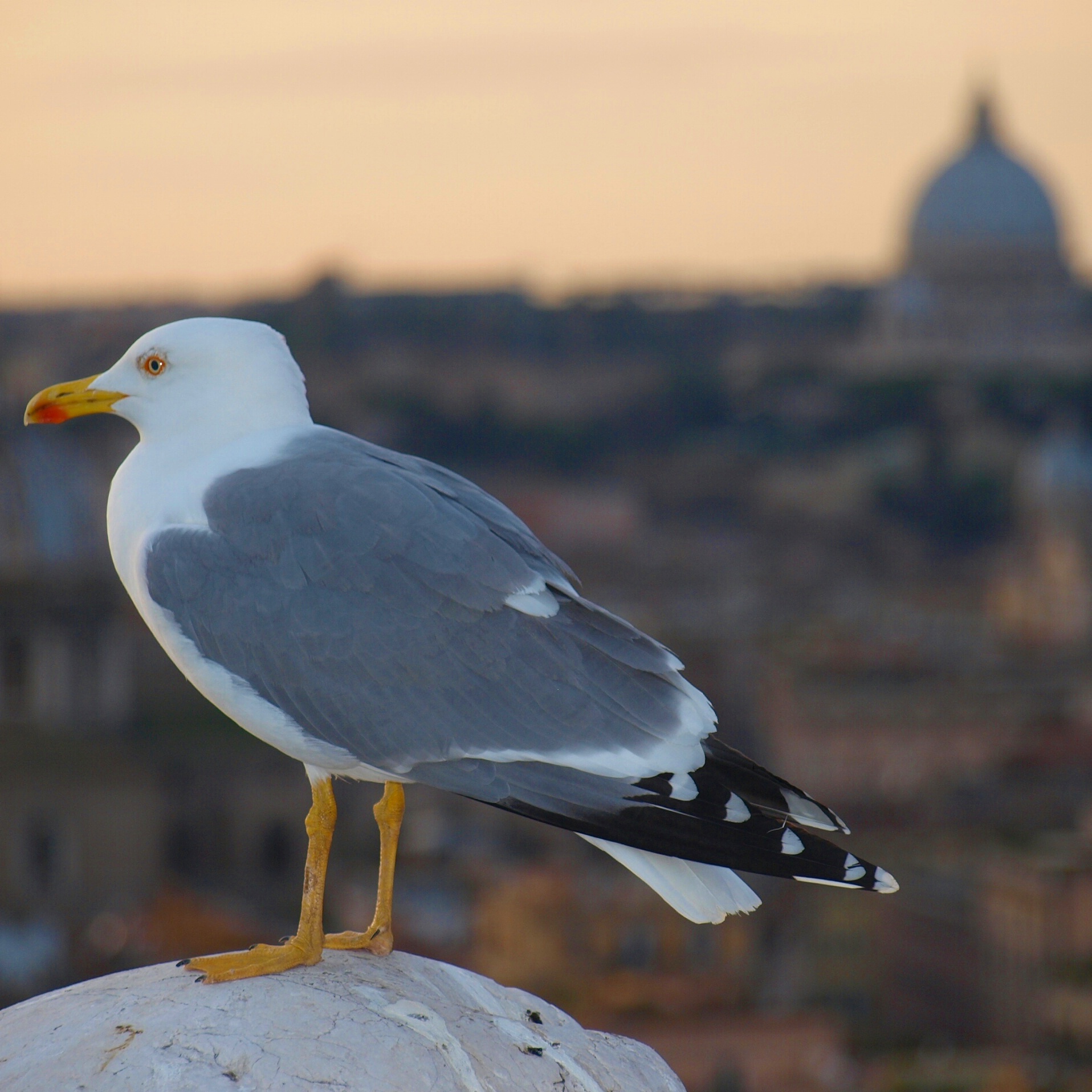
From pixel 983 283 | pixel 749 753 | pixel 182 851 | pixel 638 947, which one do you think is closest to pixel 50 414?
pixel 749 753

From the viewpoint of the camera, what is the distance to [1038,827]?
2438 cm

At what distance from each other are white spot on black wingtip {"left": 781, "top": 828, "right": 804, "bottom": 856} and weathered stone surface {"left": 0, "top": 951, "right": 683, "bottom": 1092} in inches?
11.6

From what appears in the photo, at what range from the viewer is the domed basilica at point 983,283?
6638 centimetres

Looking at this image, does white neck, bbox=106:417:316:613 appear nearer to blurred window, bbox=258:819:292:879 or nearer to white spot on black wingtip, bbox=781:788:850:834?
white spot on black wingtip, bbox=781:788:850:834

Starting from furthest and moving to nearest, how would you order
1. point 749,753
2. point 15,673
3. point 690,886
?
point 15,673 < point 749,753 < point 690,886

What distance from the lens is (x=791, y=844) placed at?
2.07 m

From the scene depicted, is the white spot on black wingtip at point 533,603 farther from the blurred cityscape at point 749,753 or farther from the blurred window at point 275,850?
the blurred window at point 275,850

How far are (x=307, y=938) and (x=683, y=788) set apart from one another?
0.42 meters

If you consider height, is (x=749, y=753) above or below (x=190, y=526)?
below

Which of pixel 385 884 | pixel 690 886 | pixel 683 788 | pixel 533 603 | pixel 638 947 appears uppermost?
pixel 533 603

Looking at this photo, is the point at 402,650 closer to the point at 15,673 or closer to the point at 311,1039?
the point at 311,1039

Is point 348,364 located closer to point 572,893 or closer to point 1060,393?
point 1060,393

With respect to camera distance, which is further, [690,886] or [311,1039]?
[690,886]

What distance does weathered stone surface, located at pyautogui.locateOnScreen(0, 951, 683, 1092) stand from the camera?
2020 millimetres
